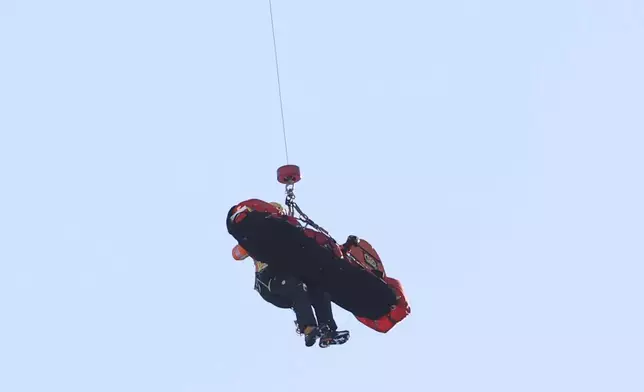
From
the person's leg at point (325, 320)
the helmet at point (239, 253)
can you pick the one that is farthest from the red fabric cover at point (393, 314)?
the helmet at point (239, 253)

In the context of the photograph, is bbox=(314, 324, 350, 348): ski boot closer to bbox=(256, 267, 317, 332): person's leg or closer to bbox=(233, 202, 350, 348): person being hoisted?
bbox=(233, 202, 350, 348): person being hoisted

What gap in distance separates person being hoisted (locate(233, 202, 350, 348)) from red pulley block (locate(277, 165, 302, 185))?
1.66 ft

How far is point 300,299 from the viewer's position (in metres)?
22.7

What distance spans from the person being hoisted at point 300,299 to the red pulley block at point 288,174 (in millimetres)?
505

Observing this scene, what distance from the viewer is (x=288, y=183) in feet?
73.8

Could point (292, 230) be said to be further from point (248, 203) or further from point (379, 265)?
point (379, 265)

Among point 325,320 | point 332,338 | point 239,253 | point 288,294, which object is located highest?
point 239,253

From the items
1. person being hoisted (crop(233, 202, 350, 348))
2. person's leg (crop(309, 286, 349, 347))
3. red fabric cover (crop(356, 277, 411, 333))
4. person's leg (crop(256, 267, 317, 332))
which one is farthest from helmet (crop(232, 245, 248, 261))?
red fabric cover (crop(356, 277, 411, 333))

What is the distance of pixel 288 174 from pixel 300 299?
2.03 metres

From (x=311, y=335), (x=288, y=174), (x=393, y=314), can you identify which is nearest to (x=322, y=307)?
(x=311, y=335)

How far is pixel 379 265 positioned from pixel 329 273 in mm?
1371

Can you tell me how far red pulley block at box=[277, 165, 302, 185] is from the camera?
22297 millimetres

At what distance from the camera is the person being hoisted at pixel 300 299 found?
73.3ft

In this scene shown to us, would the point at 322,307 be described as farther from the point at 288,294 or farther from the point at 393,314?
the point at 393,314
